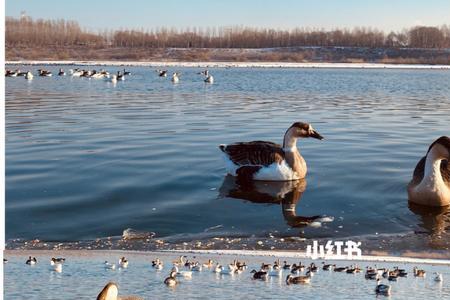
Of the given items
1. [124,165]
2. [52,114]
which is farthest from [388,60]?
[124,165]

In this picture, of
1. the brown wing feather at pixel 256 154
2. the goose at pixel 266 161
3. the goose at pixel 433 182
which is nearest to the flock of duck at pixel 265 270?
the goose at pixel 433 182

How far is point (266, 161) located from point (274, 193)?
40.3 inches

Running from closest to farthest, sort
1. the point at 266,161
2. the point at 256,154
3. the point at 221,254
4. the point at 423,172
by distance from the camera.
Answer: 1. the point at 221,254
2. the point at 423,172
3. the point at 266,161
4. the point at 256,154

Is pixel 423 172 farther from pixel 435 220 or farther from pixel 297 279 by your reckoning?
pixel 297 279

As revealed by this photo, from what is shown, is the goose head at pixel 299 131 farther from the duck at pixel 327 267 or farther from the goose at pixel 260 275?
the goose at pixel 260 275

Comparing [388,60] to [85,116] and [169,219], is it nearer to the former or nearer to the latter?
[85,116]

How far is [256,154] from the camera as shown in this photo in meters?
13.4

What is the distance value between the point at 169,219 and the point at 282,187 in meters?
3.25

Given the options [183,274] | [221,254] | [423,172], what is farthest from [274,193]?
[183,274]

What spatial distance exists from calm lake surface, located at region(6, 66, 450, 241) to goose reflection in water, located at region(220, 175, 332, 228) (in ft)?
0.17

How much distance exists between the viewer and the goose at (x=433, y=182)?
448 inches

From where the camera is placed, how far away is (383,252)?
863 centimetres

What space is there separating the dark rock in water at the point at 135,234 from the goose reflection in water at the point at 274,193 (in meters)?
2.14

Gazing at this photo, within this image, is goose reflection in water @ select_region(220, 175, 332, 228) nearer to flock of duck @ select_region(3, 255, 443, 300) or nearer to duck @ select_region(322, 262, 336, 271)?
duck @ select_region(322, 262, 336, 271)
